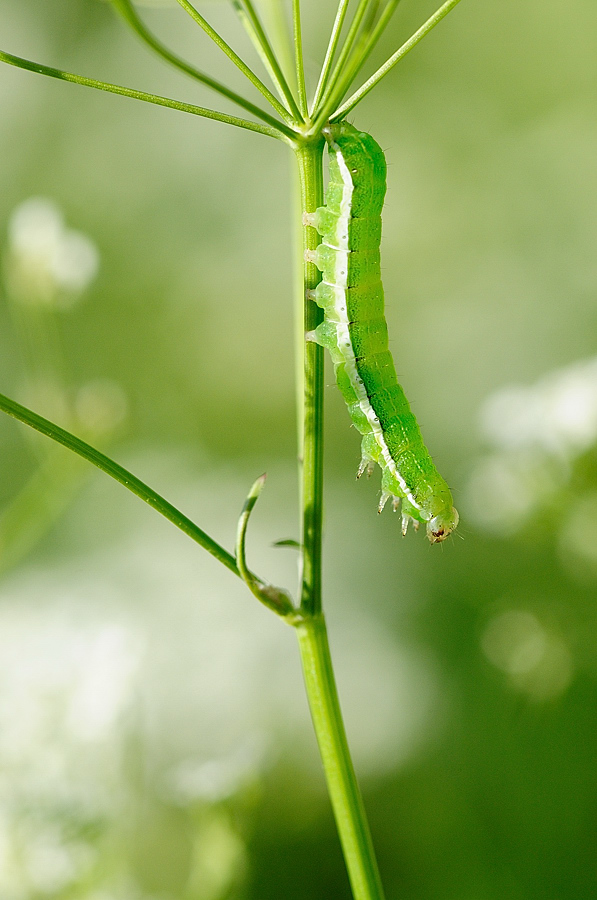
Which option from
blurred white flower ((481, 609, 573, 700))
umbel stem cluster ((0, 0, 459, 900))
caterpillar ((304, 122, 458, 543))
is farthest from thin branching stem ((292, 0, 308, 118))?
blurred white flower ((481, 609, 573, 700))

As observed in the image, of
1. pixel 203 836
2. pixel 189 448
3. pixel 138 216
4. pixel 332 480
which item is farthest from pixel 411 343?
pixel 203 836

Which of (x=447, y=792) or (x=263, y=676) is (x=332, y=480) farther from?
(x=447, y=792)

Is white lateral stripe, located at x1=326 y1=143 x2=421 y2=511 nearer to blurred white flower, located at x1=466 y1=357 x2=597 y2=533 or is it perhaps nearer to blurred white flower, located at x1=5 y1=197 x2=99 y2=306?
blurred white flower, located at x1=466 y1=357 x2=597 y2=533

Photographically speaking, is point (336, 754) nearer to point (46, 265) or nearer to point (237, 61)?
point (237, 61)

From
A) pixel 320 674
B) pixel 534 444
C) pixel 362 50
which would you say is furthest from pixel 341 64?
pixel 534 444

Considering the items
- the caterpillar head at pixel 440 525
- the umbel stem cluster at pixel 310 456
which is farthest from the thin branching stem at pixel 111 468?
the caterpillar head at pixel 440 525

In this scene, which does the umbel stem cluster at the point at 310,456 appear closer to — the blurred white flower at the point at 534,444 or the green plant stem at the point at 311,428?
the green plant stem at the point at 311,428
